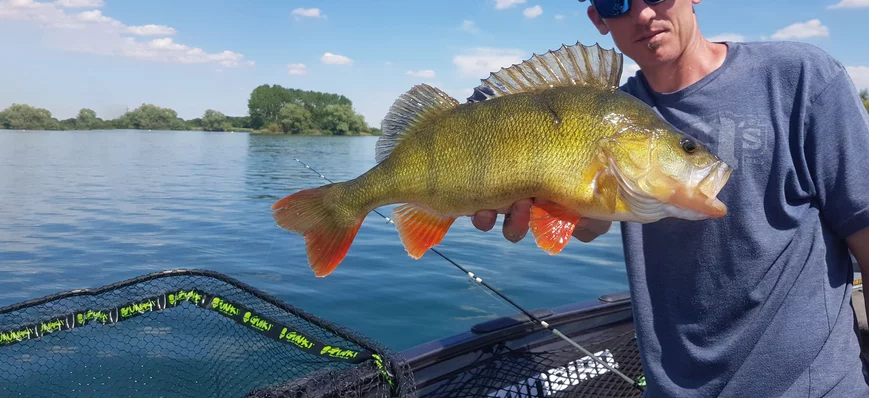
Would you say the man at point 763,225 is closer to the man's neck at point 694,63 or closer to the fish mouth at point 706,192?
the man's neck at point 694,63

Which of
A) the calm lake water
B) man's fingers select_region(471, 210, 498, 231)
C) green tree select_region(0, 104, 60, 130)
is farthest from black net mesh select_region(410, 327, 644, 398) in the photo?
green tree select_region(0, 104, 60, 130)

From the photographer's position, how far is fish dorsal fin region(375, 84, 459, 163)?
2.36m

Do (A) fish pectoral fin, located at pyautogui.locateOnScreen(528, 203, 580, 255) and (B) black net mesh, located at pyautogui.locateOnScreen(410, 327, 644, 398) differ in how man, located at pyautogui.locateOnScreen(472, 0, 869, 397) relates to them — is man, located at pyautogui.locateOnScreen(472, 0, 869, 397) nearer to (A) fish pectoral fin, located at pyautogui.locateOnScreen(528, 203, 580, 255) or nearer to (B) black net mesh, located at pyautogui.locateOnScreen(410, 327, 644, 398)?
(A) fish pectoral fin, located at pyautogui.locateOnScreen(528, 203, 580, 255)

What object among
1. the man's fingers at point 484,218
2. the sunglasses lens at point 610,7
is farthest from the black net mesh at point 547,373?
the sunglasses lens at point 610,7

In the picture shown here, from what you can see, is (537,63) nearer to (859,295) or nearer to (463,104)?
(463,104)

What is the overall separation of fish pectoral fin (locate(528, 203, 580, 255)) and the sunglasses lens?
0.78 meters

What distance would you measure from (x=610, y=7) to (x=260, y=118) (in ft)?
308

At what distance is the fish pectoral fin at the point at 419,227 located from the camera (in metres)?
2.34

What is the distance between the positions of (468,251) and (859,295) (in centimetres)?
827

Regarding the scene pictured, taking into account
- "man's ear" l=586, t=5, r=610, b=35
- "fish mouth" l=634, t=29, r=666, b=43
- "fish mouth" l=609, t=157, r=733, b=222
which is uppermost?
"man's ear" l=586, t=5, r=610, b=35

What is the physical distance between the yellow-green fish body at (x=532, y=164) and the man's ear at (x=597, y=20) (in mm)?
208

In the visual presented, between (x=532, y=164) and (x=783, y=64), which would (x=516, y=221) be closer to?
(x=532, y=164)

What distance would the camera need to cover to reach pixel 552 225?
214cm

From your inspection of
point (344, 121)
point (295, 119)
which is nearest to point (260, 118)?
point (295, 119)
